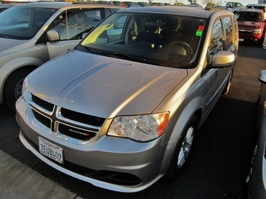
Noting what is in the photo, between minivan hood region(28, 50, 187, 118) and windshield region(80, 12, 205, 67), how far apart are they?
195 mm

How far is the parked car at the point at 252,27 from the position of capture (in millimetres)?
11562

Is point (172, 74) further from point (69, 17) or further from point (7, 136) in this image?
point (69, 17)

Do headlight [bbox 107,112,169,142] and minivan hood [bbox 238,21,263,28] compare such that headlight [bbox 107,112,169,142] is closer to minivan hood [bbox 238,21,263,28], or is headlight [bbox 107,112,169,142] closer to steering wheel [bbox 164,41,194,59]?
steering wheel [bbox 164,41,194,59]

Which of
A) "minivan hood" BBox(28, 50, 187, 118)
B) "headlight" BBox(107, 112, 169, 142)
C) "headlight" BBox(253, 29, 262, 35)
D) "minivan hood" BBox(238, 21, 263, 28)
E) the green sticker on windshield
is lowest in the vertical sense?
"headlight" BBox(253, 29, 262, 35)

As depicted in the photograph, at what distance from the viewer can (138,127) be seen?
198 centimetres

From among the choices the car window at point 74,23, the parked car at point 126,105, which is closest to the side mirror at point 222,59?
the parked car at point 126,105

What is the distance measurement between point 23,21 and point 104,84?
2.87 metres

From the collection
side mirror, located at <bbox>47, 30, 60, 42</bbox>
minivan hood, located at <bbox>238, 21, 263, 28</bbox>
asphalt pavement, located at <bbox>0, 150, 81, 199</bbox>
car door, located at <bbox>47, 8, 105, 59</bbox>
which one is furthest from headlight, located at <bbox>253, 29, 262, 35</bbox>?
asphalt pavement, located at <bbox>0, 150, 81, 199</bbox>

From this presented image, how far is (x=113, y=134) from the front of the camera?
197 cm

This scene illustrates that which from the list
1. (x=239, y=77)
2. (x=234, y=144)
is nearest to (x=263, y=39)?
(x=239, y=77)

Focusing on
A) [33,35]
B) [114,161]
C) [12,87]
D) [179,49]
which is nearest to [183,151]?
[114,161]

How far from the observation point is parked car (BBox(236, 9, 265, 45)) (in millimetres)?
11562

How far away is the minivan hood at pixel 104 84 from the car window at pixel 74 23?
1649 millimetres

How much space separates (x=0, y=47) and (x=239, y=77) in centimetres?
557
